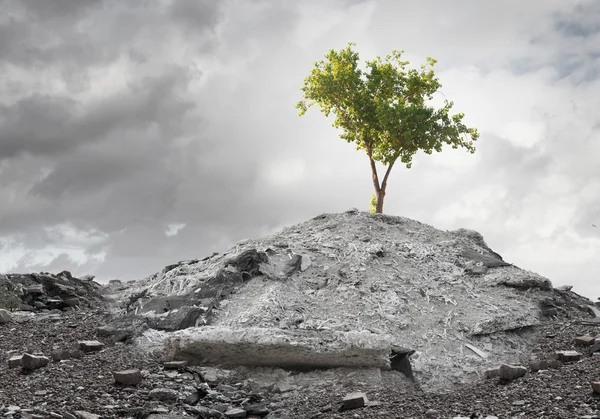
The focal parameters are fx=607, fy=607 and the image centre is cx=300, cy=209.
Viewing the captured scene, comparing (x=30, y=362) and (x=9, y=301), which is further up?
(x=9, y=301)

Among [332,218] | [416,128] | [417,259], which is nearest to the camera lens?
[417,259]

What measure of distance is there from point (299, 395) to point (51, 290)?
9843mm

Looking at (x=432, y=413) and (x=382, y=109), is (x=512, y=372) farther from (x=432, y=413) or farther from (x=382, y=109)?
(x=382, y=109)

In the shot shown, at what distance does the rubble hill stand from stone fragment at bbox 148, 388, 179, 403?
135cm

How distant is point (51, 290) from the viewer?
15633 mm

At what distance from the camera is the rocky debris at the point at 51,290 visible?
14.5 meters

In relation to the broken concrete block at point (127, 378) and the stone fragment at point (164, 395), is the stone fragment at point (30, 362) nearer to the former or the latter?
the broken concrete block at point (127, 378)

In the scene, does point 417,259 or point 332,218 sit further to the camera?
point 332,218

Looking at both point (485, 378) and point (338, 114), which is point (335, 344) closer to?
point (485, 378)

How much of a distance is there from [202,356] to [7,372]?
2.81 m

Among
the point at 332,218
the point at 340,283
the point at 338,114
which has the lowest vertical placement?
the point at 340,283

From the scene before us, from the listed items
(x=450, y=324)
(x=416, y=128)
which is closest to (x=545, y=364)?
(x=450, y=324)

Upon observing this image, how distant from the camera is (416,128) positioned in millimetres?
20984

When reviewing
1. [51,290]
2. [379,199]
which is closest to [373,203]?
[379,199]
